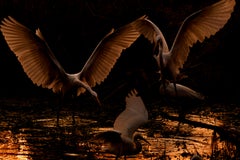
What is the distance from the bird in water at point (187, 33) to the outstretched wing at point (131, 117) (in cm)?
145

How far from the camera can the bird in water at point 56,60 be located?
9.72 meters

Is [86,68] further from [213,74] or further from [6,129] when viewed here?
[213,74]

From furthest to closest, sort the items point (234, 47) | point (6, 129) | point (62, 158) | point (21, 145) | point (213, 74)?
point (234, 47) < point (213, 74) < point (6, 129) < point (21, 145) < point (62, 158)

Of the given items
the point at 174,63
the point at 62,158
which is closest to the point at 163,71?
the point at 174,63

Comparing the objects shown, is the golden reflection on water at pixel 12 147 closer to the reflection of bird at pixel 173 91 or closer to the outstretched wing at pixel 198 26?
the reflection of bird at pixel 173 91

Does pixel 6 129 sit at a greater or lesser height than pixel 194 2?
lesser

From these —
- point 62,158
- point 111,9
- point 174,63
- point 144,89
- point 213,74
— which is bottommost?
point 62,158

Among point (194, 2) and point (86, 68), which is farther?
point (194, 2)

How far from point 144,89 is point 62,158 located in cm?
178

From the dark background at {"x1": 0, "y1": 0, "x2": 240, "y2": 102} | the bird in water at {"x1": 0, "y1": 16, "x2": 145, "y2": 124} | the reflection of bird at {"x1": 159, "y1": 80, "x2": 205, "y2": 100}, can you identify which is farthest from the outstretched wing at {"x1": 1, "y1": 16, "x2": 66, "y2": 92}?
the dark background at {"x1": 0, "y1": 0, "x2": 240, "y2": 102}

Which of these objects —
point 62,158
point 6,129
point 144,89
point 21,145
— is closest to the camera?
point 144,89

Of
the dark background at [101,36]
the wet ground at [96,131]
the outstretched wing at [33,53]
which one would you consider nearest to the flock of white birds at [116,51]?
the outstretched wing at [33,53]

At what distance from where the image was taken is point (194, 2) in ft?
84.5

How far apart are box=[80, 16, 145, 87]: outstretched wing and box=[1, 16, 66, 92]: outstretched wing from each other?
0.45m
